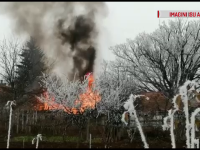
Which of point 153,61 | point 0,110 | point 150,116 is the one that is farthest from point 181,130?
point 0,110

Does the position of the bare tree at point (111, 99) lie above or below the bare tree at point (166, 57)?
below

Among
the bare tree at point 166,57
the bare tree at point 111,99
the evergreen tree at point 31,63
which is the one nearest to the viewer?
the bare tree at point 111,99

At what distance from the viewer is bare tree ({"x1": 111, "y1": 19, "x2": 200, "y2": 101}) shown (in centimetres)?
2656

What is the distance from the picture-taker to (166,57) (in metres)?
28.3

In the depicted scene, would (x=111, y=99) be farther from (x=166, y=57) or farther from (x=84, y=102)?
(x=166, y=57)

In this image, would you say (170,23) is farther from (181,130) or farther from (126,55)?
(181,130)

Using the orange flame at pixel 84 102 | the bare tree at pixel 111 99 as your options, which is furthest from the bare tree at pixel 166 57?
the orange flame at pixel 84 102

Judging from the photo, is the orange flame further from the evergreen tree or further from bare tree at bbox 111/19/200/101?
the evergreen tree

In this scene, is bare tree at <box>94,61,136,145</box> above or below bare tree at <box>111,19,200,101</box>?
below

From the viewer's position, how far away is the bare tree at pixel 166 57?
26562mm

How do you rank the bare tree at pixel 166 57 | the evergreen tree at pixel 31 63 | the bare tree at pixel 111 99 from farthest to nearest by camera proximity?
the evergreen tree at pixel 31 63
the bare tree at pixel 166 57
the bare tree at pixel 111 99

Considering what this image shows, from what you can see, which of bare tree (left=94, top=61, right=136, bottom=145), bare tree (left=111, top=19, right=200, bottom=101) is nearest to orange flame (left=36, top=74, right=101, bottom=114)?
bare tree (left=94, top=61, right=136, bottom=145)

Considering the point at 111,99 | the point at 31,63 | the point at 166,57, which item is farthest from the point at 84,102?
the point at 31,63

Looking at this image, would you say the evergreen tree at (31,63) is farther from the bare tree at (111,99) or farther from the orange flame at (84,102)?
the orange flame at (84,102)
